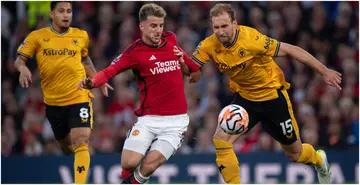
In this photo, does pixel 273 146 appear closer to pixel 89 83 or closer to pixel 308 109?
pixel 308 109

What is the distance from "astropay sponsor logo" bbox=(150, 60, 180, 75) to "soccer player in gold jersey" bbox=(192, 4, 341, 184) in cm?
34

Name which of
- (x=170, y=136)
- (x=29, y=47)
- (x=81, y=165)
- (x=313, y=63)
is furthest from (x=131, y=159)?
(x=313, y=63)

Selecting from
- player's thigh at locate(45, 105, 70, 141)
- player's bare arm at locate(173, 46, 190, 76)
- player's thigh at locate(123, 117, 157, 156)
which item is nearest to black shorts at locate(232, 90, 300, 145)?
player's bare arm at locate(173, 46, 190, 76)

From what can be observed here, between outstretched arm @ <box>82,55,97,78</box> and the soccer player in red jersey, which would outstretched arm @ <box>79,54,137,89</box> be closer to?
the soccer player in red jersey

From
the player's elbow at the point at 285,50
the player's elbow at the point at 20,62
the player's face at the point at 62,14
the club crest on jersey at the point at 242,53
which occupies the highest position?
the player's face at the point at 62,14

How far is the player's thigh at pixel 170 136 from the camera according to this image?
1078 centimetres

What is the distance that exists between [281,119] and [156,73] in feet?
5.93

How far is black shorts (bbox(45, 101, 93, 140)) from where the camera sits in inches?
463

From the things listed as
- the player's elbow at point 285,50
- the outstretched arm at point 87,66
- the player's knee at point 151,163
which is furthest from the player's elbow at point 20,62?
the player's elbow at point 285,50

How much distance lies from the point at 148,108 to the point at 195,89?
6.56 m

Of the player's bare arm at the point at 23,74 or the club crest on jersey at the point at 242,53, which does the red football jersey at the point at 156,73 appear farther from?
the player's bare arm at the point at 23,74

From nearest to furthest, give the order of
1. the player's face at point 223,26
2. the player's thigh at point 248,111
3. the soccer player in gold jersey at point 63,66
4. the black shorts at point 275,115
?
the player's face at point 223,26 → the player's thigh at point 248,111 → the black shorts at point 275,115 → the soccer player in gold jersey at point 63,66

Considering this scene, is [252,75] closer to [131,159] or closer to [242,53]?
[242,53]

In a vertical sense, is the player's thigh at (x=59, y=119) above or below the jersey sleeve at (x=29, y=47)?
below
